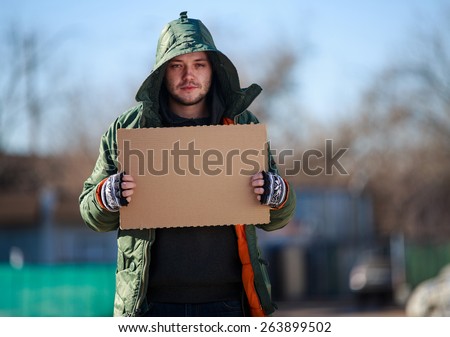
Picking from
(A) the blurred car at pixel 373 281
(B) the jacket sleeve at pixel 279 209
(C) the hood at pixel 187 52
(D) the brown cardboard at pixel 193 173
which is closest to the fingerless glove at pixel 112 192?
(D) the brown cardboard at pixel 193 173

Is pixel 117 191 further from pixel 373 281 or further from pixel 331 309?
pixel 373 281

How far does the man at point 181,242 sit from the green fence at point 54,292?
10954 millimetres

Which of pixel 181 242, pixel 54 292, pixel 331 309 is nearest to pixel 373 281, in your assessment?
pixel 331 309

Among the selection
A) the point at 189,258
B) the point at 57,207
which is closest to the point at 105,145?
the point at 189,258

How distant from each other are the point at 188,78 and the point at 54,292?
11564mm

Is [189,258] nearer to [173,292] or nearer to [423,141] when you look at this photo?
[173,292]

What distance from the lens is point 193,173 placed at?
12.9ft

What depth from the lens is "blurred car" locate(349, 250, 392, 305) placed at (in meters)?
25.0

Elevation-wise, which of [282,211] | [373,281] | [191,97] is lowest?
[373,281]

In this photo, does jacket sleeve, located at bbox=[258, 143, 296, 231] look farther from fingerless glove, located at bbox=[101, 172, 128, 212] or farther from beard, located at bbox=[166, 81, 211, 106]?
fingerless glove, located at bbox=[101, 172, 128, 212]

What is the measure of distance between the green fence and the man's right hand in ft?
36.5

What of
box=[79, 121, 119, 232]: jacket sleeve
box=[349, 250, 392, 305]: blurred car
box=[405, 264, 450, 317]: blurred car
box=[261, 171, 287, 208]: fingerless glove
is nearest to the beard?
box=[79, 121, 119, 232]: jacket sleeve

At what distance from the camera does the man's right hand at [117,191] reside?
3691 millimetres

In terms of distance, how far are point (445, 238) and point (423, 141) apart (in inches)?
160
